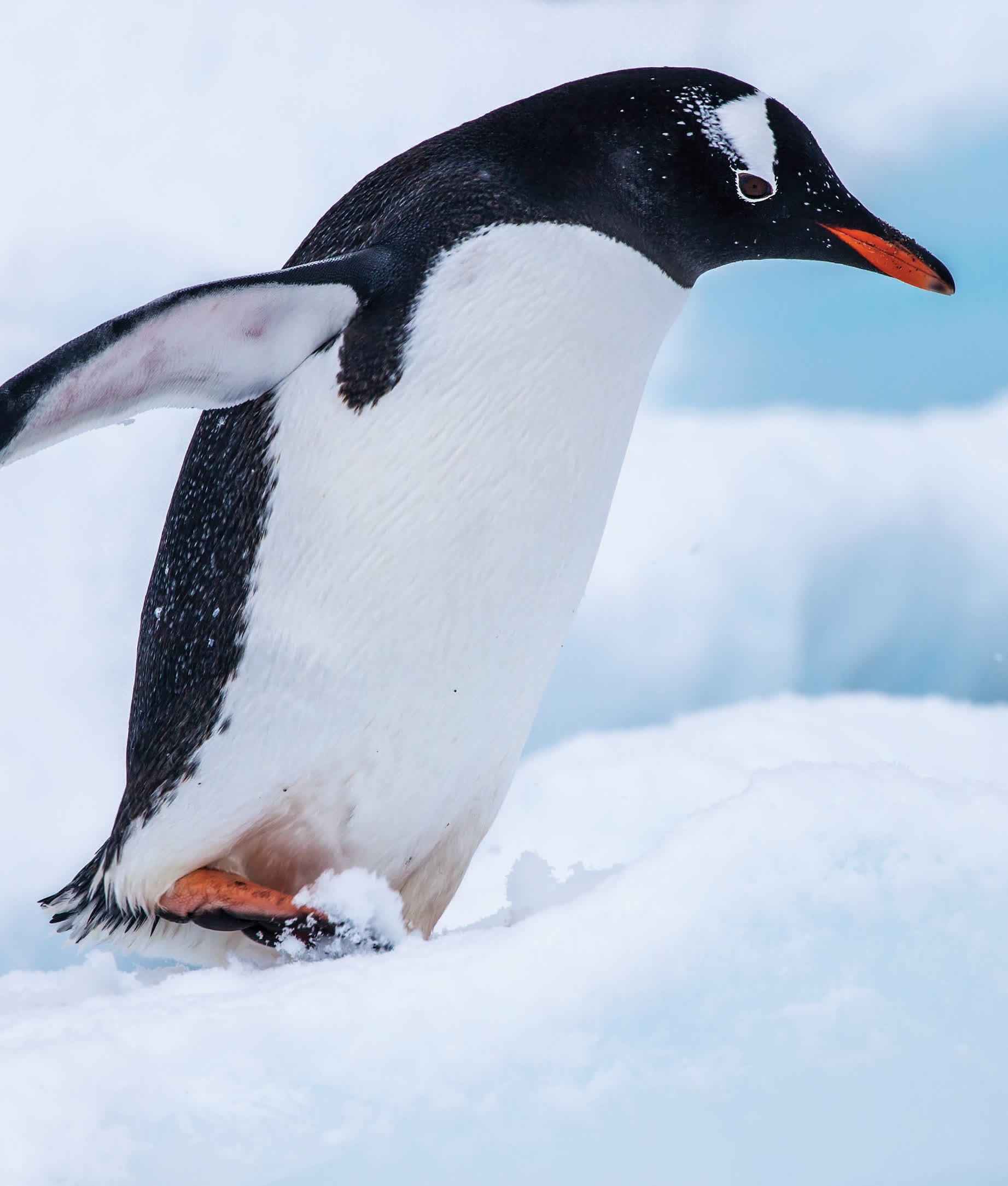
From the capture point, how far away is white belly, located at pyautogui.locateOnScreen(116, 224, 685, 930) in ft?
3.29

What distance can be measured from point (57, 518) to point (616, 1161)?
1.76m

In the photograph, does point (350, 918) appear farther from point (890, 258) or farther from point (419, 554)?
point (890, 258)

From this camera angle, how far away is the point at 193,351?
3.26 feet

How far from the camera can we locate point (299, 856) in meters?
1.08

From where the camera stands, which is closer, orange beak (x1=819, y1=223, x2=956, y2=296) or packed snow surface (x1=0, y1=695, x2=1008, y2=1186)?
packed snow surface (x1=0, y1=695, x2=1008, y2=1186)

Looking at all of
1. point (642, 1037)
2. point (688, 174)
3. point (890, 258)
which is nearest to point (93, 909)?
point (642, 1037)

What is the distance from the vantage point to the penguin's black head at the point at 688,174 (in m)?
1.06

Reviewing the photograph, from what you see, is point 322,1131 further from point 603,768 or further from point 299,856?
point 603,768

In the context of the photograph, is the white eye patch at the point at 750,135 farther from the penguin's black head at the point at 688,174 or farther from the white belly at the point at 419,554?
the white belly at the point at 419,554

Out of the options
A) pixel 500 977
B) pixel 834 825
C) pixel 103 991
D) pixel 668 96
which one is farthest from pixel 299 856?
pixel 668 96

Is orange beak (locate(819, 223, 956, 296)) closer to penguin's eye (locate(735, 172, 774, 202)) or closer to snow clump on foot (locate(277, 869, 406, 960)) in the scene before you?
penguin's eye (locate(735, 172, 774, 202))

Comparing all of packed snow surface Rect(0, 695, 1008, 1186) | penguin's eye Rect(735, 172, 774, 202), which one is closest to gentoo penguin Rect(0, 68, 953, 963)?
penguin's eye Rect(735, 172, 774, 202)

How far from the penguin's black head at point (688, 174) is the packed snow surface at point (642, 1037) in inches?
19.0

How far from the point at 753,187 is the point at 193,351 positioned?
1.67ft
